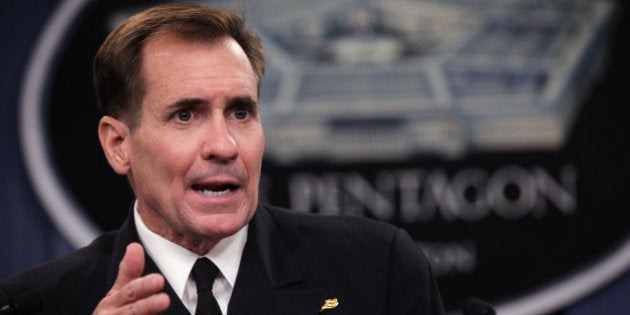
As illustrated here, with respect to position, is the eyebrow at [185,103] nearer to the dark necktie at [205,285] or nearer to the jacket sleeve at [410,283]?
the dark necktie at [205,285]

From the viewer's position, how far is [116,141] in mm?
1580

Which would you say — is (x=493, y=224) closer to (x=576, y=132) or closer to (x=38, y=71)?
(x=576, y=132)

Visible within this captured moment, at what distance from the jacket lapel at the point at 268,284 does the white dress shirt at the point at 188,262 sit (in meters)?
0.02

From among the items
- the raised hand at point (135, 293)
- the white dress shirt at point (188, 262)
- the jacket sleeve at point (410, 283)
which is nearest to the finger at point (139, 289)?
the raised hand at point (135, 293)

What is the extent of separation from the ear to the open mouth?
7.3 inches

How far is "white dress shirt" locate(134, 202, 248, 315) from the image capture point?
1.51m

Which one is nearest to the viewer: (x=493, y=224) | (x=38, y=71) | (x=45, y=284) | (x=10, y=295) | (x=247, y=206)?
(x=10, y=295)

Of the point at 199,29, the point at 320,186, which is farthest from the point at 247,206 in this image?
the point at 320,186

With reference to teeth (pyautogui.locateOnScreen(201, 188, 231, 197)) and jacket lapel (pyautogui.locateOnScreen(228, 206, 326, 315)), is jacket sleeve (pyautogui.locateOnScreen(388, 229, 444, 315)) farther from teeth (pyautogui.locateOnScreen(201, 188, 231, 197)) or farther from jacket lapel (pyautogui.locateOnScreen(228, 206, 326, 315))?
teeth (pyautogui.locateOnScreen(201, 188, 231, 197))

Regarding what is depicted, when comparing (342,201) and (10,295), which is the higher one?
(10,295)

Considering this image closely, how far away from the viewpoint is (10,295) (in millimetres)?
1339

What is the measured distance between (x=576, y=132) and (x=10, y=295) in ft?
6.54

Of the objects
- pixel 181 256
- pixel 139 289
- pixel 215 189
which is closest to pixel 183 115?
pixel 215 189

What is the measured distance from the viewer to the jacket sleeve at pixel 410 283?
158cm
